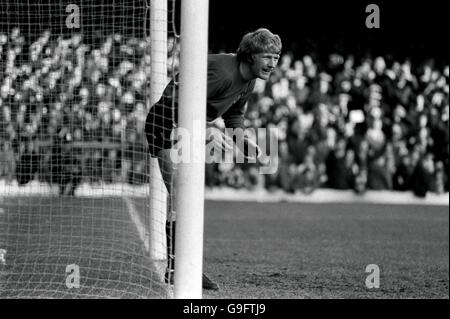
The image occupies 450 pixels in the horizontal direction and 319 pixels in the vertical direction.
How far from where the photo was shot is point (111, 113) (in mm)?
11859

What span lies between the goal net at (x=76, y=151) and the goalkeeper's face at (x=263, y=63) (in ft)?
1.40

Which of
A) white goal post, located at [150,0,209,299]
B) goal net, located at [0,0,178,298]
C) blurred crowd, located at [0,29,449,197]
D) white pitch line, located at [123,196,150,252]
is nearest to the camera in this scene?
white goal post, located at [150,0,209,299]

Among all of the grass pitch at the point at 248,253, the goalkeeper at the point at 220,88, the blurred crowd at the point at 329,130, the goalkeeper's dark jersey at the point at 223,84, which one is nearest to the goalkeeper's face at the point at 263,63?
the goalkeeper at the point at 220,88

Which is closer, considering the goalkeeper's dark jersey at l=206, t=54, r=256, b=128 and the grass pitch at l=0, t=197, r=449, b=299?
the goalkeeper's dark jersey at l=206, t=54, r=256, b=128

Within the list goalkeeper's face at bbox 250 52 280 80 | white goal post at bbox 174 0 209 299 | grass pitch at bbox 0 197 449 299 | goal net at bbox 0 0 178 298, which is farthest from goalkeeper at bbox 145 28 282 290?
grass pitch at bbox 0 197 449 299

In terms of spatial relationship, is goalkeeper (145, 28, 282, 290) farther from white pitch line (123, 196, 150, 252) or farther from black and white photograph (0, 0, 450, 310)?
white pitch line (123, 196, 150, 252)

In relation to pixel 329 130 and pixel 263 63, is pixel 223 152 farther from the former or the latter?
pixel 329 130

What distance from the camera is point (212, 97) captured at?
4.54 meters

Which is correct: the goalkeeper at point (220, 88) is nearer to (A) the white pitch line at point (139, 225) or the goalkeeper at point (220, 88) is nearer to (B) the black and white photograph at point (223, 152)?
(B) the black and white photograph at point (223, 152)

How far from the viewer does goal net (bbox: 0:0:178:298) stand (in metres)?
5.24

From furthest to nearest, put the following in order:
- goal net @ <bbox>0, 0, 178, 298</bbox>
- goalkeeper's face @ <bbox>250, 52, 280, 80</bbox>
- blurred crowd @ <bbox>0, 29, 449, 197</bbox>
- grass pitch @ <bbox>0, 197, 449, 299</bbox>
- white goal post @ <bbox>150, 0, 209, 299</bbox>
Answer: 1. blurred crowd @ <bbox>0, 29, 449, 197</bbox>
2. goal net @ <bbox>0, 0, 178, 298</bbox>
3. grass pitch @ <bbox>0, 197, 449, 299</bbox>
4. goalkeeper's face @ <bbox>250, 52, 280, 80</bbox>
5. white goal post @ <bbox>150, 0, 209, 299</bbox>

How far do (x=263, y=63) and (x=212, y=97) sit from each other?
1.20ft

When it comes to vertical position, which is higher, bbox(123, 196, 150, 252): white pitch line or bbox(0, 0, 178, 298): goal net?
bbox(0, 0, 178, 298): goal net

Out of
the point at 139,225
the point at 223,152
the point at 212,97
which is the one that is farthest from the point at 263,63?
the point at 139,225
